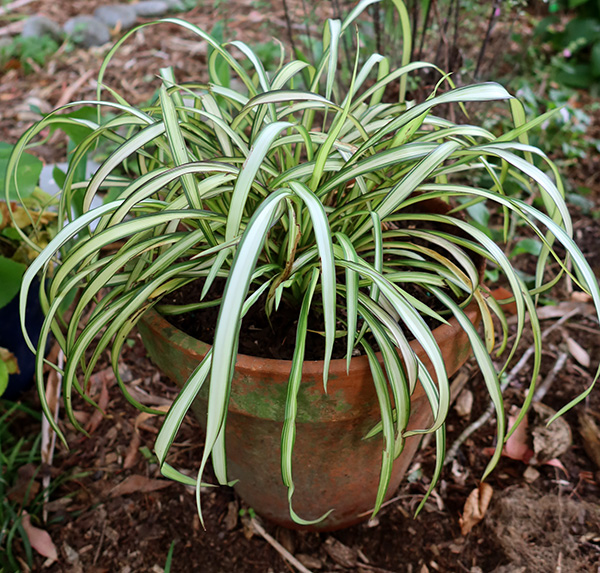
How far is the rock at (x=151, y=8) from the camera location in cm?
311

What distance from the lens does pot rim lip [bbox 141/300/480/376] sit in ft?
2.51

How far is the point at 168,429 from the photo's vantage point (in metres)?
0.69

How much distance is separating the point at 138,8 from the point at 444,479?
3046mm

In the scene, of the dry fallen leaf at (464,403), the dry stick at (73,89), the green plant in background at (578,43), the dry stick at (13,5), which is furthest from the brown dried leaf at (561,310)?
the dry stick at (13,5)

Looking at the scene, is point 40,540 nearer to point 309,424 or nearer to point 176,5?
point 309,424

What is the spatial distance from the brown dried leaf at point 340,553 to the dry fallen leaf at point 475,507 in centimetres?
24

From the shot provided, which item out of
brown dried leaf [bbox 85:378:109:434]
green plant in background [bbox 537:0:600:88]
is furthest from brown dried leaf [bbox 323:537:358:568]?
green plant in background [bbox 537:0:600:88]

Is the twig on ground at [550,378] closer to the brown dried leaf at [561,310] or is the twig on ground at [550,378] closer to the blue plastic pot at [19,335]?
the brown dried leaf at [561,310]

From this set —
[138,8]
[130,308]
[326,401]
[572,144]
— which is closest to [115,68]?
[138,8]

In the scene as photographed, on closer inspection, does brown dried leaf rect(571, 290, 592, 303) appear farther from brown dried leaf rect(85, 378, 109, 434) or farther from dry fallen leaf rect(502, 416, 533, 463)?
brown dried leaf rect(85, 378, 109, 434)

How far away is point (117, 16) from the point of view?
3.08 metres

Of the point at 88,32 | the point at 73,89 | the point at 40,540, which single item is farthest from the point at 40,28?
the point at 40,540

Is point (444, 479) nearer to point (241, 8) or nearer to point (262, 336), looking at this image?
point (262, 336)

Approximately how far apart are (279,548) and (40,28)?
9.73ft
